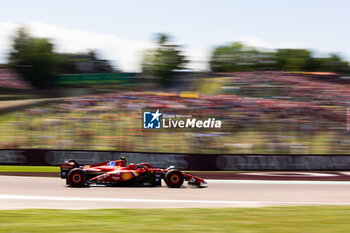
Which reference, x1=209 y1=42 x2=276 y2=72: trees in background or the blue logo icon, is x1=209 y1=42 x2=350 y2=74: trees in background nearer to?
x1=209 y1=42 x2=276 y2=72: trees in background

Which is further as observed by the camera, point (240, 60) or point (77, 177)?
point (240, 60)

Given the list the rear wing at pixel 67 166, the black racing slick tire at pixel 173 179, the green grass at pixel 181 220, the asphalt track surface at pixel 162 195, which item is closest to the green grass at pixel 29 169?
the asphalt track surface at pixel 162 195

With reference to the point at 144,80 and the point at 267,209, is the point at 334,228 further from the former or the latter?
the point at 144,80

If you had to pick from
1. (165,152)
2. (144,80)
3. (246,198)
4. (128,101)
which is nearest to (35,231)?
(246,198)

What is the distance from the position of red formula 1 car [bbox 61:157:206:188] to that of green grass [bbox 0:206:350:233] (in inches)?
132

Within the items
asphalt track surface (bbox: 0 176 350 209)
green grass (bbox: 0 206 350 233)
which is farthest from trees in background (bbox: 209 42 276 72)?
green grass (bbox: 0 206 350 233)

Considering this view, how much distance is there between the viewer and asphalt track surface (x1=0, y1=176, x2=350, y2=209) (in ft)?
28.9

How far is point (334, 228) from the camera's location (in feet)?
20.4

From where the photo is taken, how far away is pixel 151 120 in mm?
20469

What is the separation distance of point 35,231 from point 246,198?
5.57 meters

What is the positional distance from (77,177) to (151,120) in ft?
31.4

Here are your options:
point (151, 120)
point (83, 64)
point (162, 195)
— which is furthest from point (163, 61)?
point (162, 195)

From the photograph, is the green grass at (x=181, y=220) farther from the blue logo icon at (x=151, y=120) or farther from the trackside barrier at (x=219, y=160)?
the blue logo icon at (x=151, y=120)

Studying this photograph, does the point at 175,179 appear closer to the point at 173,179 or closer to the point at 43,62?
the point at 173,179
